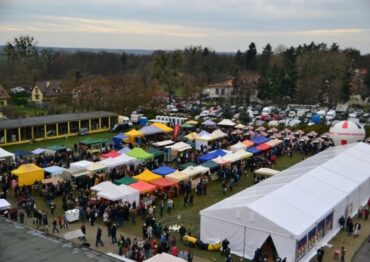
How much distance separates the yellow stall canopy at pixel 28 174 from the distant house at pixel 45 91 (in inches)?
1447

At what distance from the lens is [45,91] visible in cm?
5759

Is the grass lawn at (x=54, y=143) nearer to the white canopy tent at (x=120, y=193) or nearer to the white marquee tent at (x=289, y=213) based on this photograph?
the white canopy tent at (x=120, y=193)

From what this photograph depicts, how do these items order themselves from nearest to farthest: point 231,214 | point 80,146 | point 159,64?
point 231,214 < point 80,146 < point 159,64

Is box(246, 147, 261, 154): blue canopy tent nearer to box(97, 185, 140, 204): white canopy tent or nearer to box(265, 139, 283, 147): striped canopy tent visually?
box(265, 139, 283, 147): striped canopy tent

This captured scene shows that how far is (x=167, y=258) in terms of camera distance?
37.2ft

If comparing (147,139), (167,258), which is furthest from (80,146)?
(167,258)

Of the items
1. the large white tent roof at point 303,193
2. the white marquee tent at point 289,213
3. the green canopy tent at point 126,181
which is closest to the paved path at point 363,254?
the white marquee tent at point 289,213

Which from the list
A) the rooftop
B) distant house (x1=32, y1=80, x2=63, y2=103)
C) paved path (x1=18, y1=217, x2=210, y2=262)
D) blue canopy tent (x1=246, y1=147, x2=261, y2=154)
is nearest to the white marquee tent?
paved path (x1=18, y1=217, x2=210, y2=262)

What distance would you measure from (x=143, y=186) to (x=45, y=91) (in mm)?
42808

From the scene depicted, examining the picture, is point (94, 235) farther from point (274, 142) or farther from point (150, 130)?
point (150, 130)

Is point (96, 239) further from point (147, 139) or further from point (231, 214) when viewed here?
point (147, 139)

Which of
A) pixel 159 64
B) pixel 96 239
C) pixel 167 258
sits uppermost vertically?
pixel 159 64

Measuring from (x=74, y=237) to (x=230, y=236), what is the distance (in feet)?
17.1

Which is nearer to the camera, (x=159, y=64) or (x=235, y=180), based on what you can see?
(x=235, y=180)
